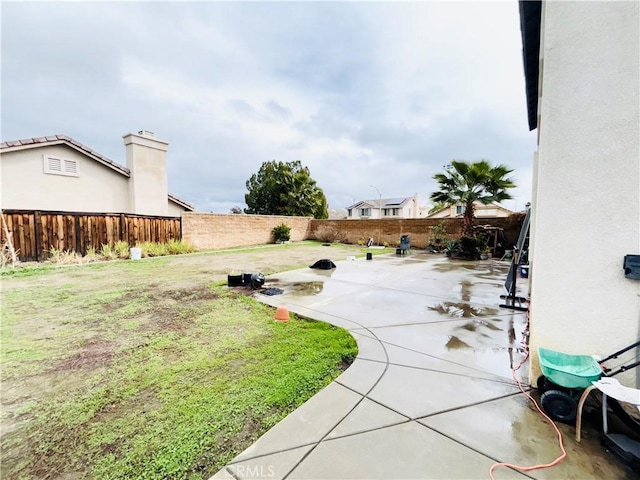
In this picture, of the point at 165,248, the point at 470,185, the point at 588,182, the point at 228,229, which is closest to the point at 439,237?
the point at 470,185

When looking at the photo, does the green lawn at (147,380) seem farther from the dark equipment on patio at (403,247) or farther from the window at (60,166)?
the window at (60,166)

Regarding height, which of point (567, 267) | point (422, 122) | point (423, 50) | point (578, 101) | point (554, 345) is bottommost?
point (554, 345)

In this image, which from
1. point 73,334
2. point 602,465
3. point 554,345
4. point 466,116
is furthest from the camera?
point 466,116

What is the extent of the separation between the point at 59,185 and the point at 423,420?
1722cm

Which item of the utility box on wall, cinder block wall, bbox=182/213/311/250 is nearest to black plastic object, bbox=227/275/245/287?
the utility box on wall

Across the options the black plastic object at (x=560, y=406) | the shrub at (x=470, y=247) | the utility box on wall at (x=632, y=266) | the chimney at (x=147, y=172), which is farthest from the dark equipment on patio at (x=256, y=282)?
the chimney at (x=147, y=172)

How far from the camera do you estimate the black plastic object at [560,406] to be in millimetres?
1926

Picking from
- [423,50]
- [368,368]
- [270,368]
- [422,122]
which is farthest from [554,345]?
[422,122]

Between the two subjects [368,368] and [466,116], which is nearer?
[368,368]

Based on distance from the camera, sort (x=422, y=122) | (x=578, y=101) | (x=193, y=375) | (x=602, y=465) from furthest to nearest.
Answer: (x=422, y=122) < (x=193, y=375) < (x=578, y=101) < (x=602, y=465)

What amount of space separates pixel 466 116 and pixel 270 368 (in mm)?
15318

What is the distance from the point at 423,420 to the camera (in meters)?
1.94

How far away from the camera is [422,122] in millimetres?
17625

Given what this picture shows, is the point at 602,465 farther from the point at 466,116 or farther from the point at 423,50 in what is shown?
the point at 466,116
